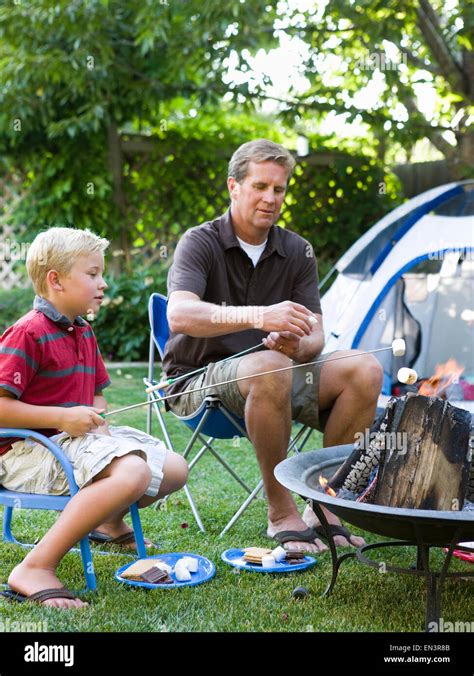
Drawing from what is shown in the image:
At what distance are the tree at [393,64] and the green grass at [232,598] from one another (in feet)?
12.1

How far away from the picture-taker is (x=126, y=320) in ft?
19.6

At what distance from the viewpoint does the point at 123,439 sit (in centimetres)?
207

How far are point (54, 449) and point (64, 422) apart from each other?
0.26 ft

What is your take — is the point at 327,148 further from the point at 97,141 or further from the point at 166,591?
the point at 166,591

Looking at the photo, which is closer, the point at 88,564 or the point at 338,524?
the point at 88,564

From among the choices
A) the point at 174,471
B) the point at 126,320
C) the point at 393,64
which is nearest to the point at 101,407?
the point at 174,471

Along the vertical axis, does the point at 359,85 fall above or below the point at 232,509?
above

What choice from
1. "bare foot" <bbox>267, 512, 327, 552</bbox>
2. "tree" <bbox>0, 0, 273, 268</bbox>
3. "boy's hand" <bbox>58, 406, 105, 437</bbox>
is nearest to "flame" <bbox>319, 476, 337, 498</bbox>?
"bare foot" <bbox>267, 512, 327, 552</bbox>

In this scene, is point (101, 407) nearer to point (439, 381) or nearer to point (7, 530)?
point (7, 530)

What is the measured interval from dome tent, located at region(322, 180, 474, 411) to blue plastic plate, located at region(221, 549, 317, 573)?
6.00 ft

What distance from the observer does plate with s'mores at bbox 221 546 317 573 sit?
218 cm

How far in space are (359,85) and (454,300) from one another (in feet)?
6.59
